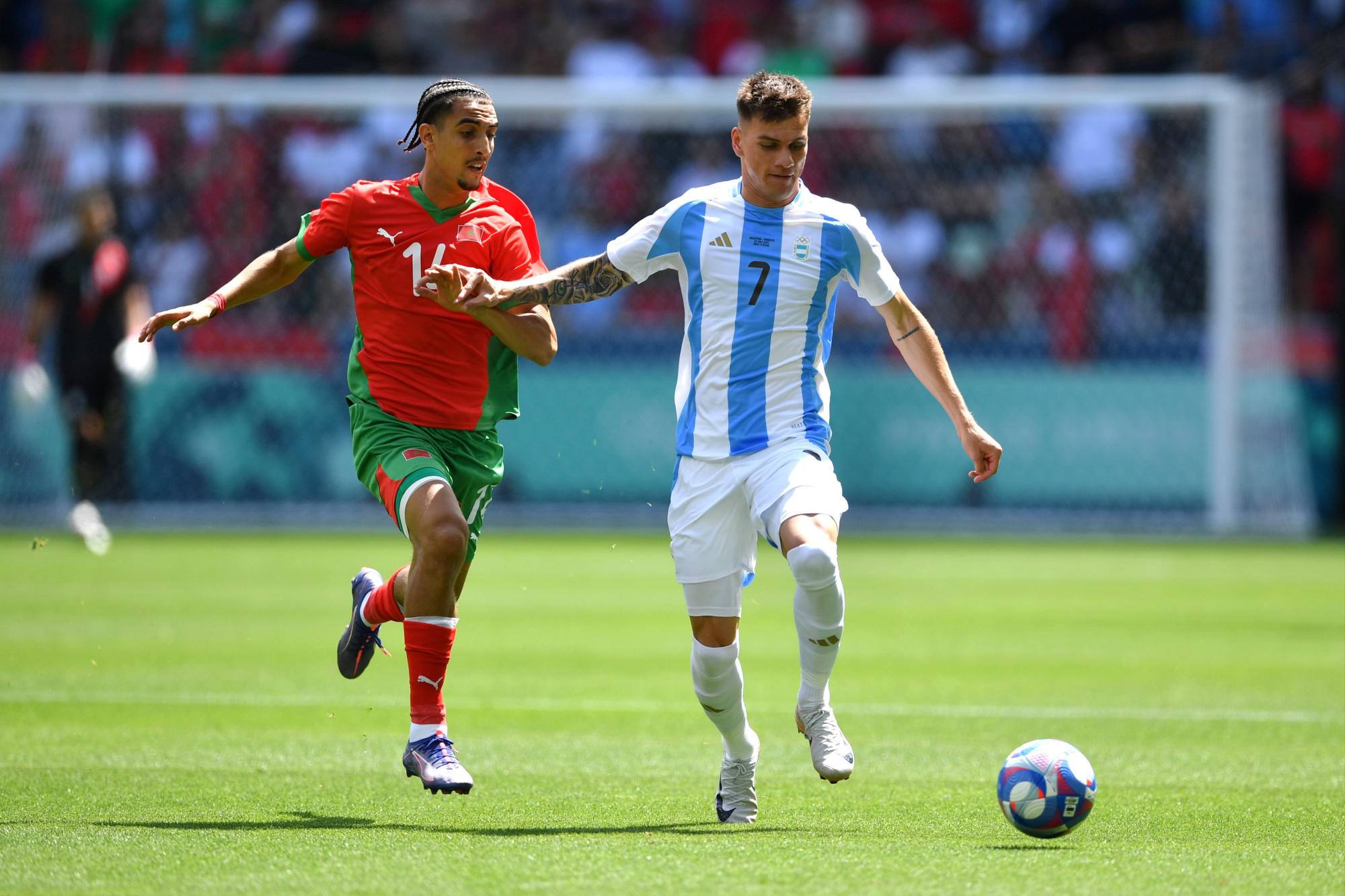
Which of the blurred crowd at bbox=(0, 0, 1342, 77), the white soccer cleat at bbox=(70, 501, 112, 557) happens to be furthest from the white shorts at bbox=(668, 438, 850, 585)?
the blurred crowd at bbox=(0, 0, 1342, 77)

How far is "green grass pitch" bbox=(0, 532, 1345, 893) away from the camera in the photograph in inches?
195

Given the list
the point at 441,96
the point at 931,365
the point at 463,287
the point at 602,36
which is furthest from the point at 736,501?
the point at 602,36

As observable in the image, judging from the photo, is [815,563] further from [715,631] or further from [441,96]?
[441,96]

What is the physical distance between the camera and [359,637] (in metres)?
7.23

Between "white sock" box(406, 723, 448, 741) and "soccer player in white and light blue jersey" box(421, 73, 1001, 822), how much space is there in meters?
0.89

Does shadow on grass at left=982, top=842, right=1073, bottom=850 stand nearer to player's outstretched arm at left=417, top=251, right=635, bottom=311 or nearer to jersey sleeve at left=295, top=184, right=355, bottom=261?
player's outstretched arm at left=417, top=251, right=635, bottom=311

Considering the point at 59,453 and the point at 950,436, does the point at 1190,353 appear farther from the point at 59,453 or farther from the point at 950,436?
the point at 59,453

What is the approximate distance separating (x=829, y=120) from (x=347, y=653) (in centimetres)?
1260

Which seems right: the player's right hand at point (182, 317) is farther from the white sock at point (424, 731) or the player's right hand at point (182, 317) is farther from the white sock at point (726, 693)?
the white sock at point (726, 693)

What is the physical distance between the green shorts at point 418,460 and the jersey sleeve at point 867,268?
1437 millimetres

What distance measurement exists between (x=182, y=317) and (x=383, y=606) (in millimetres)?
1458

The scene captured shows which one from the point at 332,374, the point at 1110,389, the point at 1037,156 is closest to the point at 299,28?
the point at 332,374

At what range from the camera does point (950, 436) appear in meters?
17.6

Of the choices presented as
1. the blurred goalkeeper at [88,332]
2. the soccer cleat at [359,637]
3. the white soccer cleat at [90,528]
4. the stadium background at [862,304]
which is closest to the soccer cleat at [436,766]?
the soccer cleat at [359,637]
